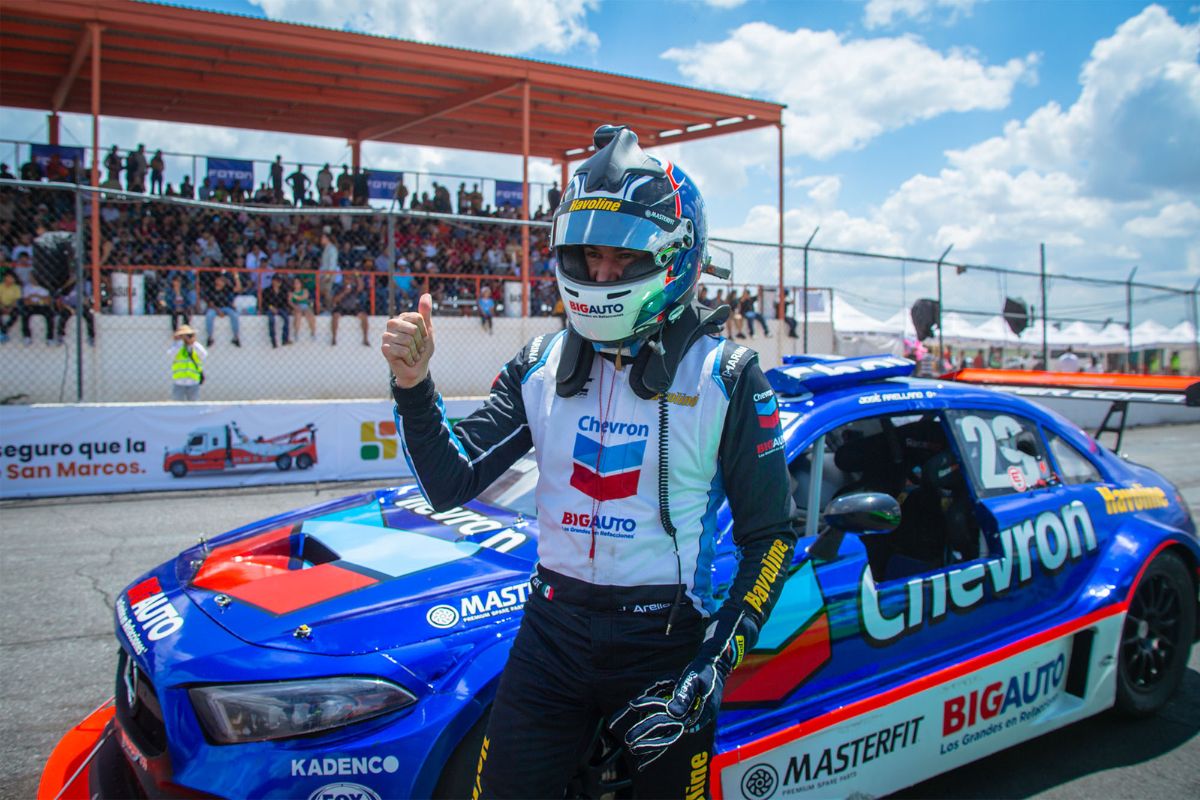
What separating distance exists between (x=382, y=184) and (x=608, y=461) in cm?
1967

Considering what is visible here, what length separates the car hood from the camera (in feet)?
7.57

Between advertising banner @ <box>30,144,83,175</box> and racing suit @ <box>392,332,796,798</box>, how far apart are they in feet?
58.6

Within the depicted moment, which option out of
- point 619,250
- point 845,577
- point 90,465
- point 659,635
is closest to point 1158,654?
point 845,577

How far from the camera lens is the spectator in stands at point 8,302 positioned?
1109 cm

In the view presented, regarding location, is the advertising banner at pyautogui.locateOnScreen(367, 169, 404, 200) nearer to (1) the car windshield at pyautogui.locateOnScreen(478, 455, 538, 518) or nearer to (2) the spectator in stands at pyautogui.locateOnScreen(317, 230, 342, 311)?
(2) the spectator in stands at pyautogui.locateOnScreen(317, 230, 342, 311)

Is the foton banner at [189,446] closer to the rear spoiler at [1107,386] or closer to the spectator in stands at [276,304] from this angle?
the spectator in stands at [276,304]

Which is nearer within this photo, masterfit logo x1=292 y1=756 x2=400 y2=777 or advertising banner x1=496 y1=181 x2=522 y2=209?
masterfit logo x1=292 y1=756 x2=400 y2=777

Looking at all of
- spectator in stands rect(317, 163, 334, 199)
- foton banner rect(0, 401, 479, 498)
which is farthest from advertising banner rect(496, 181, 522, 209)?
foton banner rect(0, 401, 479, 498)

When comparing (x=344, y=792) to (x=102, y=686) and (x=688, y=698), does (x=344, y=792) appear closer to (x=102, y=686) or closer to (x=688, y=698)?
(x=688, y=698)

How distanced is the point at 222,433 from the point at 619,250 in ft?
26.9

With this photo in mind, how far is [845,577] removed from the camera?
2.83 m

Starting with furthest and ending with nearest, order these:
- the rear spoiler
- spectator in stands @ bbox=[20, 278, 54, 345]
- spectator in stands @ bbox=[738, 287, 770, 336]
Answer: spectator in stands @ bbox=[738, 287, 770, 336] → spectator in stands @ bbox=[20, 278, 54, 345] → the rear spoiler

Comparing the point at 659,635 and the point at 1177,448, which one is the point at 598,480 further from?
the point at 1177,448

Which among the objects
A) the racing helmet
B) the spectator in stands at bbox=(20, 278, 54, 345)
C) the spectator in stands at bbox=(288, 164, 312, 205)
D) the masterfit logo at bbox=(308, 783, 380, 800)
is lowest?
the masterfit logo at bbox=(308, 783, 380, 800)
